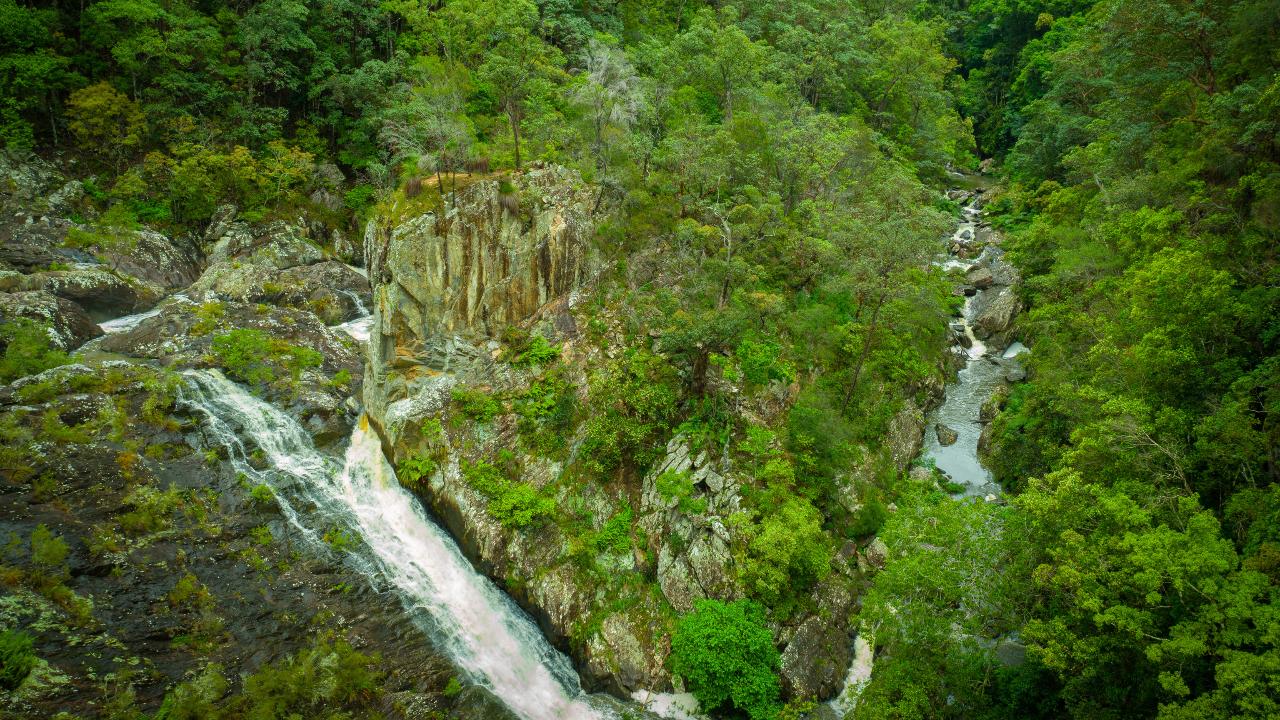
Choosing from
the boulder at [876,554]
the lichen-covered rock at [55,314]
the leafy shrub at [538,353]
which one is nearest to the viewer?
the boulder at [876,554]

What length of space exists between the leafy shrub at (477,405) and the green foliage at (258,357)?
8092 mm

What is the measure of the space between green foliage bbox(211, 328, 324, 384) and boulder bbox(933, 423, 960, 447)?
28237 millimetres

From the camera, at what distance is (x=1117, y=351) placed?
15.9 meters

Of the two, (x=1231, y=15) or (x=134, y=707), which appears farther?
(x=1231, y=15)

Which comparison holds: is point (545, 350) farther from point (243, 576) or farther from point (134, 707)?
point (134, 707)

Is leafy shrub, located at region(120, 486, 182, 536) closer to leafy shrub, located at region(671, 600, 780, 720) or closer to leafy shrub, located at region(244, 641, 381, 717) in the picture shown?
leafy shrub, located at region(244, 641, 381, 717)

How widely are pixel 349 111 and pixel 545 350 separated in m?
28.9

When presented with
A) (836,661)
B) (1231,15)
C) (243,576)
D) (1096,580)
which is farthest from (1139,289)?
(243,576)

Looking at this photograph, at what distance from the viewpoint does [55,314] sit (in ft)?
82.1

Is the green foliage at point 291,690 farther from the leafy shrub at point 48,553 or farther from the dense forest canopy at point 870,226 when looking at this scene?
the dense forest canopy at point 870,226

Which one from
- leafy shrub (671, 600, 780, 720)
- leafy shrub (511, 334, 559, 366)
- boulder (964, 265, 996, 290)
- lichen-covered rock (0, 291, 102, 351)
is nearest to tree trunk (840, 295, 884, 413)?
leafy shrub (671, 600, 780, 720)

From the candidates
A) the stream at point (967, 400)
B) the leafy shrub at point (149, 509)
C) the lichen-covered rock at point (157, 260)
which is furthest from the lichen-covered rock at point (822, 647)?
the lichen-covered rock at point (157, 260)

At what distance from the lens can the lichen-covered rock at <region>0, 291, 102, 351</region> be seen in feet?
79.8

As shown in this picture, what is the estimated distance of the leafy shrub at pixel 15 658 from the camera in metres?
13.4
